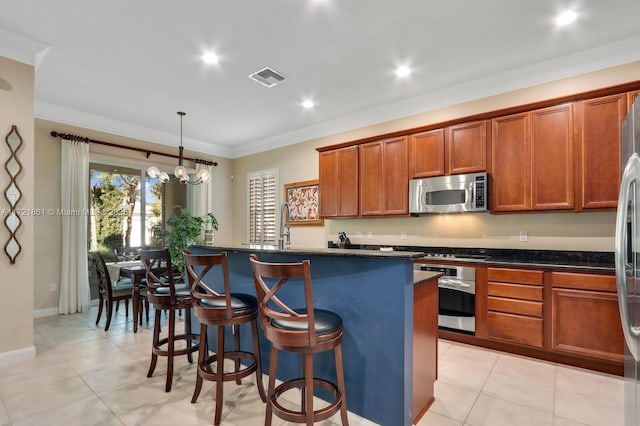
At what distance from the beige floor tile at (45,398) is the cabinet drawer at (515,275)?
3.63 meters

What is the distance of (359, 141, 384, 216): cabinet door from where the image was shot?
14.3 ft

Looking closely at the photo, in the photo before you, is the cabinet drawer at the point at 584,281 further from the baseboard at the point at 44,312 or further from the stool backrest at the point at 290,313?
the baseboard at the point at 44,312

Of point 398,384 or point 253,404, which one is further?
point 253,404

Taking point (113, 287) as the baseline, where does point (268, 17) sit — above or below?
above

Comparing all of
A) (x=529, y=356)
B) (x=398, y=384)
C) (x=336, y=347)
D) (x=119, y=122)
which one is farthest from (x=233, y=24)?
(x=529, y=356)

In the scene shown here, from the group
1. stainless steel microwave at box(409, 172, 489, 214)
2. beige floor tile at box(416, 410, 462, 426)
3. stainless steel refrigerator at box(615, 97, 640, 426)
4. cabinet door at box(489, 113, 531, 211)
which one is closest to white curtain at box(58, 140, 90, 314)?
stainless steel microwave at box(409, 172, 489, 214)

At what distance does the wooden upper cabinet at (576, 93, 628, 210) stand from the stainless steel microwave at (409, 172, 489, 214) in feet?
2.72

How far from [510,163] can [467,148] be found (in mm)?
474

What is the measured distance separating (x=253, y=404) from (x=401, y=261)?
1493 mm

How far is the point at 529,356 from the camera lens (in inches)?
121

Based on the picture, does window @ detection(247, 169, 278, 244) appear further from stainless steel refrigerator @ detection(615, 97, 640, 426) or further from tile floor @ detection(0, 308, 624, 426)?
stainless steel refrigerator @ detection(615, 97, 640, 426)

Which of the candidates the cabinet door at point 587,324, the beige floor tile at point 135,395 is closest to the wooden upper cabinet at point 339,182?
the cabinet door at point 587,324

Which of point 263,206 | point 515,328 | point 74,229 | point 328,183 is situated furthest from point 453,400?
point 74,229

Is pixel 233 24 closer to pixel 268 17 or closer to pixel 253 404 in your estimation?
pixel 268 17
